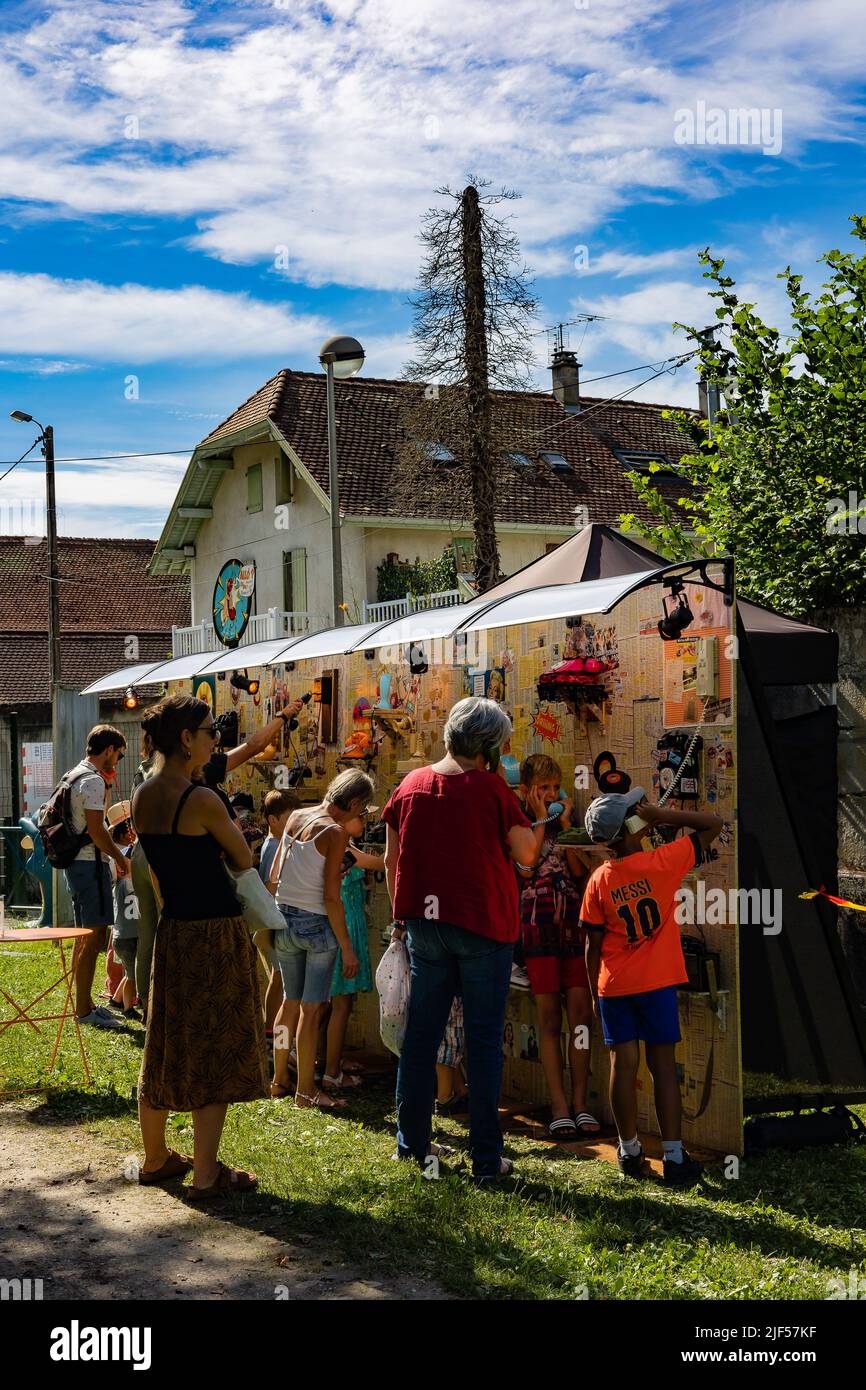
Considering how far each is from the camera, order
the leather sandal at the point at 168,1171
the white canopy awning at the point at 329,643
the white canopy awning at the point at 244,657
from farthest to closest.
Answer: the white canopy awning at the point at 244,657 < the white canopy awning at the point at 329,643 < the leather sandal at the point at 168,1171

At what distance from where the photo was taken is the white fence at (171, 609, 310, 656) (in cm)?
2911

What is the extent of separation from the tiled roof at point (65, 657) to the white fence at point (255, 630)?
8832mm

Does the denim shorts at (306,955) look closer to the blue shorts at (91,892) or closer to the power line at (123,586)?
the blue shorts at (91,892)

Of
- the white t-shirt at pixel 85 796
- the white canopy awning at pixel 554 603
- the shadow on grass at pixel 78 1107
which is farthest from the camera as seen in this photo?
the white t-shirt at pixel 85 796

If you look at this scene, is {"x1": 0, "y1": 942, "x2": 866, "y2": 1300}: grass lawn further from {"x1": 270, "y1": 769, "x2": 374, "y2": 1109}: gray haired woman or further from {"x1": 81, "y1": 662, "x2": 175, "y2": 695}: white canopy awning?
{"x1": 81, "y1": 662, "x2": 175, "y2": 695}: white canopy awning

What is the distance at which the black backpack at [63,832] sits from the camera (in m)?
8.98

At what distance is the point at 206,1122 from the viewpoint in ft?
18.1

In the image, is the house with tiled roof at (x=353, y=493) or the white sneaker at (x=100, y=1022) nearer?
the white sneaker at (x=100, y=1022)

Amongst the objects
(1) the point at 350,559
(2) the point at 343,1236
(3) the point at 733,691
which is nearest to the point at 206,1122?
(2) the point at 343,1236

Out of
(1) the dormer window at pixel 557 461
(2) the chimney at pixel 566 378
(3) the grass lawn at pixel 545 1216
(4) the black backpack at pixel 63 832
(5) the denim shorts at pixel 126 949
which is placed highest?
(2) the chimney at pixel 566 378

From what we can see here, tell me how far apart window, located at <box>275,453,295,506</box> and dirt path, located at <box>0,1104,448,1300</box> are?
25236 mm

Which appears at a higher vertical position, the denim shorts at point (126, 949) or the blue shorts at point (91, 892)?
the blue shorts at point (91, 892)

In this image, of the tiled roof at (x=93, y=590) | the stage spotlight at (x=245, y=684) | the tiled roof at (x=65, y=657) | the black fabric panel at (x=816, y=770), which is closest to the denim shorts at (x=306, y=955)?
the black fabric panel at (x=816, y=770)
